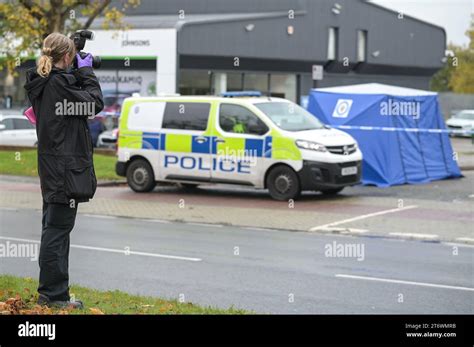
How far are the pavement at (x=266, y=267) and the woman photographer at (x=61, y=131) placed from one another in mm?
1932

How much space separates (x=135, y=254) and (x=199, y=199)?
7.11m

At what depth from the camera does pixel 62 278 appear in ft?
23.8

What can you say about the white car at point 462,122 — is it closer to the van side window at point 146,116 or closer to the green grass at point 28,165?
the green grass at point 28,165

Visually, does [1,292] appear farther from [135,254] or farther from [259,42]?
[259,42]

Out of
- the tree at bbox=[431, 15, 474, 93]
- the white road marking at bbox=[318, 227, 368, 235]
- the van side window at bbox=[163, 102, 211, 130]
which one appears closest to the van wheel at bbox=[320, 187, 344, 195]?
the van side window at bbox=[163, 102, 211, 130]

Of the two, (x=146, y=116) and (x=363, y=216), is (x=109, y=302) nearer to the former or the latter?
(x=363, y=216)

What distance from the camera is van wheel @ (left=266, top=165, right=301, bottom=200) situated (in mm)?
18000

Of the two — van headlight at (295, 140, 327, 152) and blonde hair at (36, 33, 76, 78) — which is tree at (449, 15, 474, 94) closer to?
van headlight at (295, 140, 327, 152)

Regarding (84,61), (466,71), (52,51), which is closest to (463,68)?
(466,71)

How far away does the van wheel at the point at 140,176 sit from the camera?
19.7 metres

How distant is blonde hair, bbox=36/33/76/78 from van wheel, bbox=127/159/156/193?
1263 cm

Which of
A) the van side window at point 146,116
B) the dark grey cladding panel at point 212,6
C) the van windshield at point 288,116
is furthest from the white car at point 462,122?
the van side window at point 146,116

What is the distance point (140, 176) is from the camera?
65.0 feet
